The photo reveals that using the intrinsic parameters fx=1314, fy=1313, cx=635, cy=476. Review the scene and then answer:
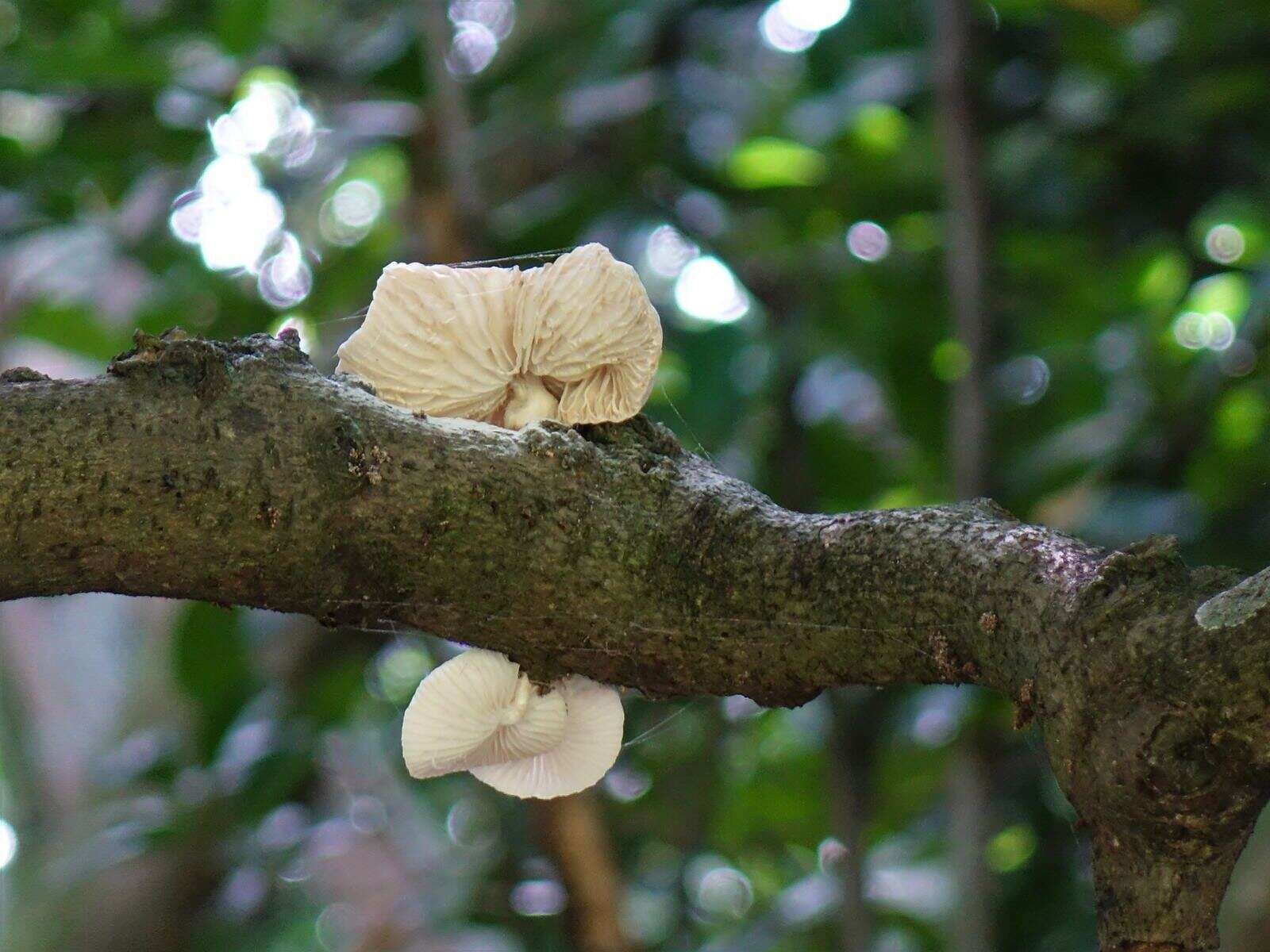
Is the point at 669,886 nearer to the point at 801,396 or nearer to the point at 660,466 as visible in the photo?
the point at 801,396

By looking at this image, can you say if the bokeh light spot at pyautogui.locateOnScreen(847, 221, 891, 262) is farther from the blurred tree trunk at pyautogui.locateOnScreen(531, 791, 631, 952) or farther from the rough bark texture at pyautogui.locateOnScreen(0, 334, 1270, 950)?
the rough bark texture at pyautogui.locateOnScreen(0, 334, 1270, 950)

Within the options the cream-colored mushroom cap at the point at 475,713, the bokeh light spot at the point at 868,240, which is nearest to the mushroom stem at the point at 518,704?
the cream-colored mushroom cap at the point at 475,713

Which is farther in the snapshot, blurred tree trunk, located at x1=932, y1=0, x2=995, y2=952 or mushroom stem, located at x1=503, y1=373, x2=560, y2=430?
blurred tree trunk, located at x1=932, y1=0, x2=995, y2=952

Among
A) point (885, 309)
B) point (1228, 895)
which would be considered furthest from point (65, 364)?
point (1228, 895)

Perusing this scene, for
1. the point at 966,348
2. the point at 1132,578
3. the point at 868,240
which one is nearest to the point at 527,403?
the point at 1132,578

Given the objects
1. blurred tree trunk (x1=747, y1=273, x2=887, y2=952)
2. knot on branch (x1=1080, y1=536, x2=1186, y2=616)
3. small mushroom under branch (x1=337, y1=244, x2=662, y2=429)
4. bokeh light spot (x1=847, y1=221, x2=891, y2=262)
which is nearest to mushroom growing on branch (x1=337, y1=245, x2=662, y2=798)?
small mushroom under branch (x1=337, y1=244, x2=662, y2=429)

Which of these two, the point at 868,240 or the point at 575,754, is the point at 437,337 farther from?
the point at 868,240
